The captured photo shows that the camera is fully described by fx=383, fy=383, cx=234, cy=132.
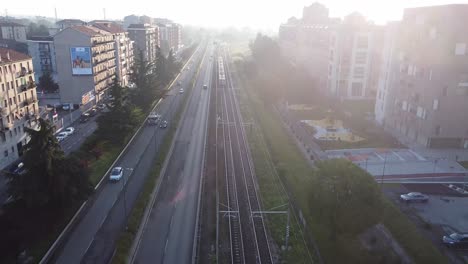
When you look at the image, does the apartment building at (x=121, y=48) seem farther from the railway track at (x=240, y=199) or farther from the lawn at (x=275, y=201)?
the lawn at (x=275, y=201)

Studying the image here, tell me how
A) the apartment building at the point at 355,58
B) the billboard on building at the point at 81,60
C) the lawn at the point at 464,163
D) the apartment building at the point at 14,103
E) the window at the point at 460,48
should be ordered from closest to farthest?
the apartment building at the point at 14,103 → the lawn at the point at 464,163 → the window at the point at 460,48 → the billboard on building at the point at 81,60 → the apartment building at the point at 355,58

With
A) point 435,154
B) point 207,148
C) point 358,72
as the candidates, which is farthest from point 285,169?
point 358,72

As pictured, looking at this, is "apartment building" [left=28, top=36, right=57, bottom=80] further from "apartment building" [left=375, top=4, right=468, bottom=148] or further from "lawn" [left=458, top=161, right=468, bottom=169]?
"lawn" [left=458, top=161, right=468, bottom=169]

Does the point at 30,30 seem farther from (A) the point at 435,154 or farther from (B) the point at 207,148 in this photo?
(A) the point at 435,154

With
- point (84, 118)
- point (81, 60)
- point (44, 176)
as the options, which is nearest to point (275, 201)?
point (44, 176)

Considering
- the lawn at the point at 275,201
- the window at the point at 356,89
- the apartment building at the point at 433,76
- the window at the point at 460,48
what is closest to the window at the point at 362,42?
the window at the point at 356,89

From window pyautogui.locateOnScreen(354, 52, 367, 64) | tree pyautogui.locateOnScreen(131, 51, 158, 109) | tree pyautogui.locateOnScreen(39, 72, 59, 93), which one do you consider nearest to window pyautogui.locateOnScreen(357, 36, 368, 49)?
window pyautogui.locateOnScreen(354, 52, 367, 64)

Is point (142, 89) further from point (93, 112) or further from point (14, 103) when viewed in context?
point (14, 103)
